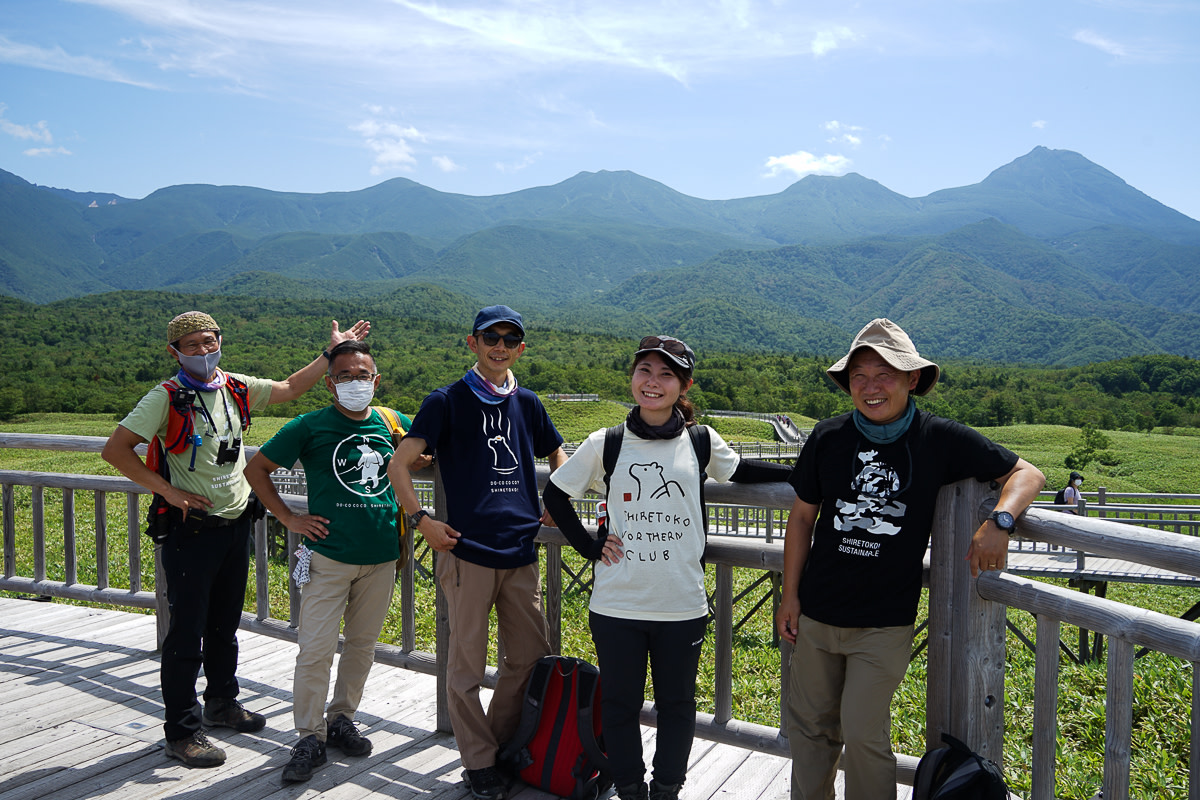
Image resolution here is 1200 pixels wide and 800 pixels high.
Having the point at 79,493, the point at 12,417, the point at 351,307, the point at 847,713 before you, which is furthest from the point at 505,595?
the point at 351,307

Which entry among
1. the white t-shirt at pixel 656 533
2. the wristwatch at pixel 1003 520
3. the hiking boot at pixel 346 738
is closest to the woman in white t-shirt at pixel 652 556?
the white t-shirt at pixel 656 533

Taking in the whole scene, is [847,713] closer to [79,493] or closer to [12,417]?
[79,493]

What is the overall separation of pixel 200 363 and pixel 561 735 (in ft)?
6.85

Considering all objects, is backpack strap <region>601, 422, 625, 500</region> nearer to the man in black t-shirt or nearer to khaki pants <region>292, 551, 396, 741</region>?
the man in black t-shirt

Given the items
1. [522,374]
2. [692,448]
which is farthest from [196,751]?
[522,374]

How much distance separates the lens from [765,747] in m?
2.96

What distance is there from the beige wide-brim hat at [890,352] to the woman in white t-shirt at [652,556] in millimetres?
414

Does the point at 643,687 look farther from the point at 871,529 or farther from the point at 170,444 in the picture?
the point at 170,444

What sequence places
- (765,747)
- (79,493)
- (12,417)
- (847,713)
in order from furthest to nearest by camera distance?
(12,417) < (79,493) < (765,747) < (847,713)

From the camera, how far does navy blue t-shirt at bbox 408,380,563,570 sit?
2.99 m

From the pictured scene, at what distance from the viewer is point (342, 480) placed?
323 cm

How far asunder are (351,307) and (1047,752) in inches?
6939

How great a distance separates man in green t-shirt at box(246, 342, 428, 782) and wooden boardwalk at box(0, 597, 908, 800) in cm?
28

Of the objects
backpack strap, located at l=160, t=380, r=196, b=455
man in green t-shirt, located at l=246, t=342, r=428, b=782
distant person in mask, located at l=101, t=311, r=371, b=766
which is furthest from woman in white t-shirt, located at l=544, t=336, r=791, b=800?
backpack strap, located at l=160, t=380, r=196, b=455
